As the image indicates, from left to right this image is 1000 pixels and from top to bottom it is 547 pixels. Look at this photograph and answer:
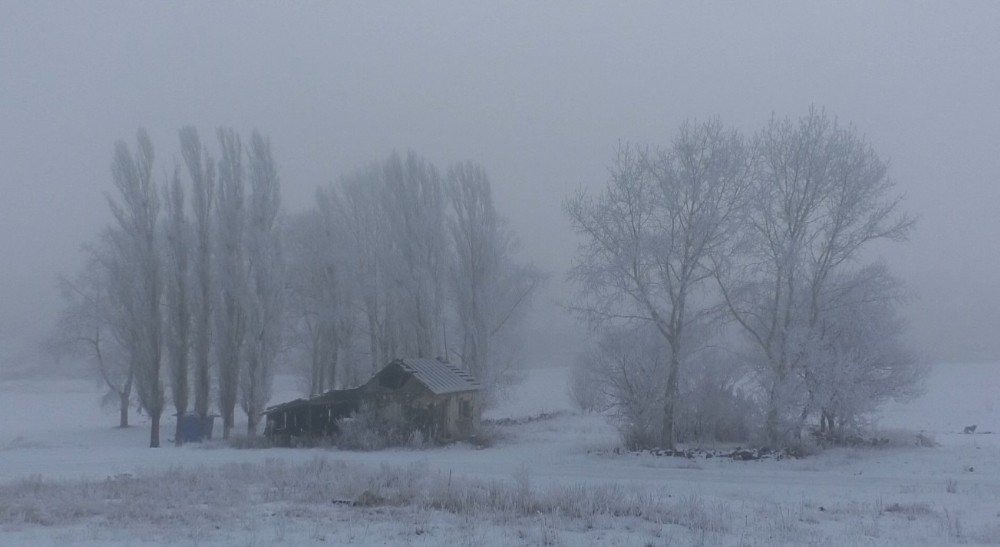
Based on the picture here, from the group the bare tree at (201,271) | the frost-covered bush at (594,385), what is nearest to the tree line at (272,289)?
the bare tree at (201,271)

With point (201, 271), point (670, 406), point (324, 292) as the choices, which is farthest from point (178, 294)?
point (670, 406)

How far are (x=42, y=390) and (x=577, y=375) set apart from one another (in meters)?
64.9

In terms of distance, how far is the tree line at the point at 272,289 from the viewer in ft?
113

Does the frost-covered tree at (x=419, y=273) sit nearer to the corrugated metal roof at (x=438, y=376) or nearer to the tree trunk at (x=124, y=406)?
the corrugated metal roof at (x=438, y=376)

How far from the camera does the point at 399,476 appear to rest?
17.5 meters

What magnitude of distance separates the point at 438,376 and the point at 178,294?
37.4ft

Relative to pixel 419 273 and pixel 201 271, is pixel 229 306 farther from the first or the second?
pixel 419 273

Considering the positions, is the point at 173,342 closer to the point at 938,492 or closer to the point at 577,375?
the point at 577,375

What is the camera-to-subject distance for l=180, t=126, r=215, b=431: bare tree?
116 feet

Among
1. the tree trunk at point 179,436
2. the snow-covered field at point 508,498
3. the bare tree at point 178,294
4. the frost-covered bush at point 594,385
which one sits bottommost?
the snow-covered field at point 508,498

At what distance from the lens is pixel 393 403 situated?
1215 inches

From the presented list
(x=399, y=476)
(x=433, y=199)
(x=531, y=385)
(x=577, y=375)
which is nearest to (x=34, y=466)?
(x=399, y=476)

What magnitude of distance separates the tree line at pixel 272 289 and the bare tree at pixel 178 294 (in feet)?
0.19

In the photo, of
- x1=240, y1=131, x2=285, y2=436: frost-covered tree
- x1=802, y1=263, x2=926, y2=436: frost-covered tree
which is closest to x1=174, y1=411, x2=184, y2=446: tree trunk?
x1=240, y1=131, x2=285, y2=436: frost-covered tree
